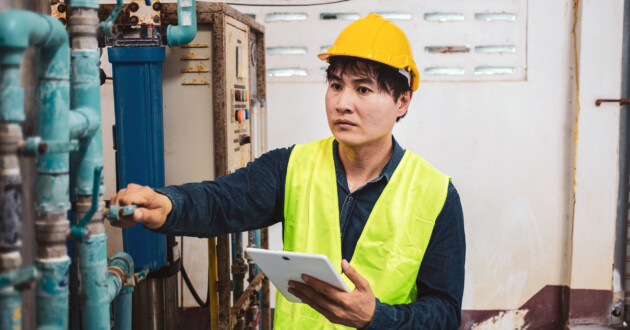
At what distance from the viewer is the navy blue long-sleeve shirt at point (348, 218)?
1435 millimetres

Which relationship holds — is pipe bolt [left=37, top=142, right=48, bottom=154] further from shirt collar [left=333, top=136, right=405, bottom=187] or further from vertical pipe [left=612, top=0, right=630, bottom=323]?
vertical pipe [left=612, top=0, right=630, bottom=323]

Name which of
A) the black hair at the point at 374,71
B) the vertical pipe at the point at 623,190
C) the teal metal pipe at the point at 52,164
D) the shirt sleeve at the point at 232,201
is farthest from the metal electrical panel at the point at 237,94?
the vertical pipe at the point at 623,190

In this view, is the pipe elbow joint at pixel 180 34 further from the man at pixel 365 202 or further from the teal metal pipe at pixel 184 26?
the man at pixel 365 202

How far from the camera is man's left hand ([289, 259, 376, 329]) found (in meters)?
1.31

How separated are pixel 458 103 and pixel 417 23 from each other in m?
0.49

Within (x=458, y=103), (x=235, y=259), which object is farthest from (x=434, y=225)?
(x=458, y=103)

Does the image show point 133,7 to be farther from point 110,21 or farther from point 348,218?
point 348,218

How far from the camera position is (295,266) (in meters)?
1.30

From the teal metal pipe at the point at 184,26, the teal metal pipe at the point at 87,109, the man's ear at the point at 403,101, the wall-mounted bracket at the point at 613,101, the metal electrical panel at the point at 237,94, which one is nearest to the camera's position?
the teal metal pipe at the point at 87,109

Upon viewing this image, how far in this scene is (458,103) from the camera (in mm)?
3350

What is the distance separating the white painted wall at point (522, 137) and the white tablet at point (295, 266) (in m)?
2.05

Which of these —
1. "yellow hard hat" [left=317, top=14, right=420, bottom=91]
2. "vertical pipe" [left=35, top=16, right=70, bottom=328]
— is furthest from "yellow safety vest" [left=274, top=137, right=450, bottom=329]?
"vertical pipe" [left=35, top=16, right=70, bottom=328]

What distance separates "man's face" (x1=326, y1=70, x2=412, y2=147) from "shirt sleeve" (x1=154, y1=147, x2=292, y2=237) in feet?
0.75

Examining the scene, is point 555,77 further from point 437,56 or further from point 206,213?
point 206,213
